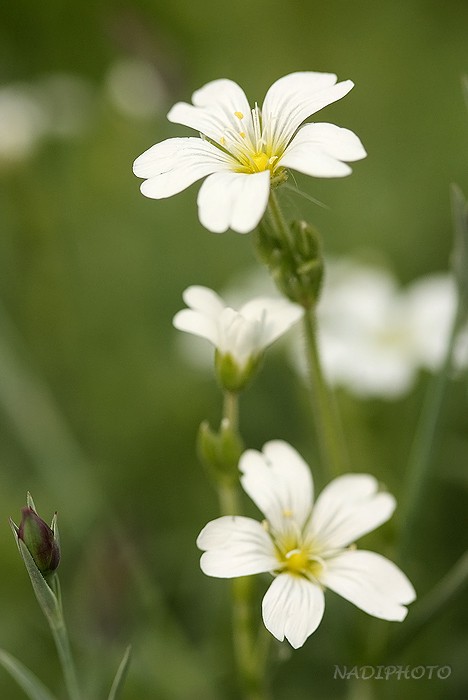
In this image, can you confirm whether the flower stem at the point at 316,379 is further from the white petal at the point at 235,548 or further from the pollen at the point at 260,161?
the white petal at the point at 235,548

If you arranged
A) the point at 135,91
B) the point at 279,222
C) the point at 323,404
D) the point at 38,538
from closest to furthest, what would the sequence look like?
the point at 38,538 < the point at 279,222 < the point at 323,404 < the point at 135,91

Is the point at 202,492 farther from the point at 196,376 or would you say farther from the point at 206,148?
the point at 206,148

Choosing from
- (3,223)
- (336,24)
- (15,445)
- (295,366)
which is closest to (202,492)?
(295,366)

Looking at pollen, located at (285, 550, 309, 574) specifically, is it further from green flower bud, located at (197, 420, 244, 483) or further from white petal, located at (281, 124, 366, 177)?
white petal, located at (281, 124, 366, 177)

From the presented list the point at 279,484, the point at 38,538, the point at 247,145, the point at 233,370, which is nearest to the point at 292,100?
the point at 247,145

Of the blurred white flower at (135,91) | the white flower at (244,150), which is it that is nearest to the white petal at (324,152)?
the white flower at (244,150)

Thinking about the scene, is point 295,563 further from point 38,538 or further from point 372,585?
point 38,538
